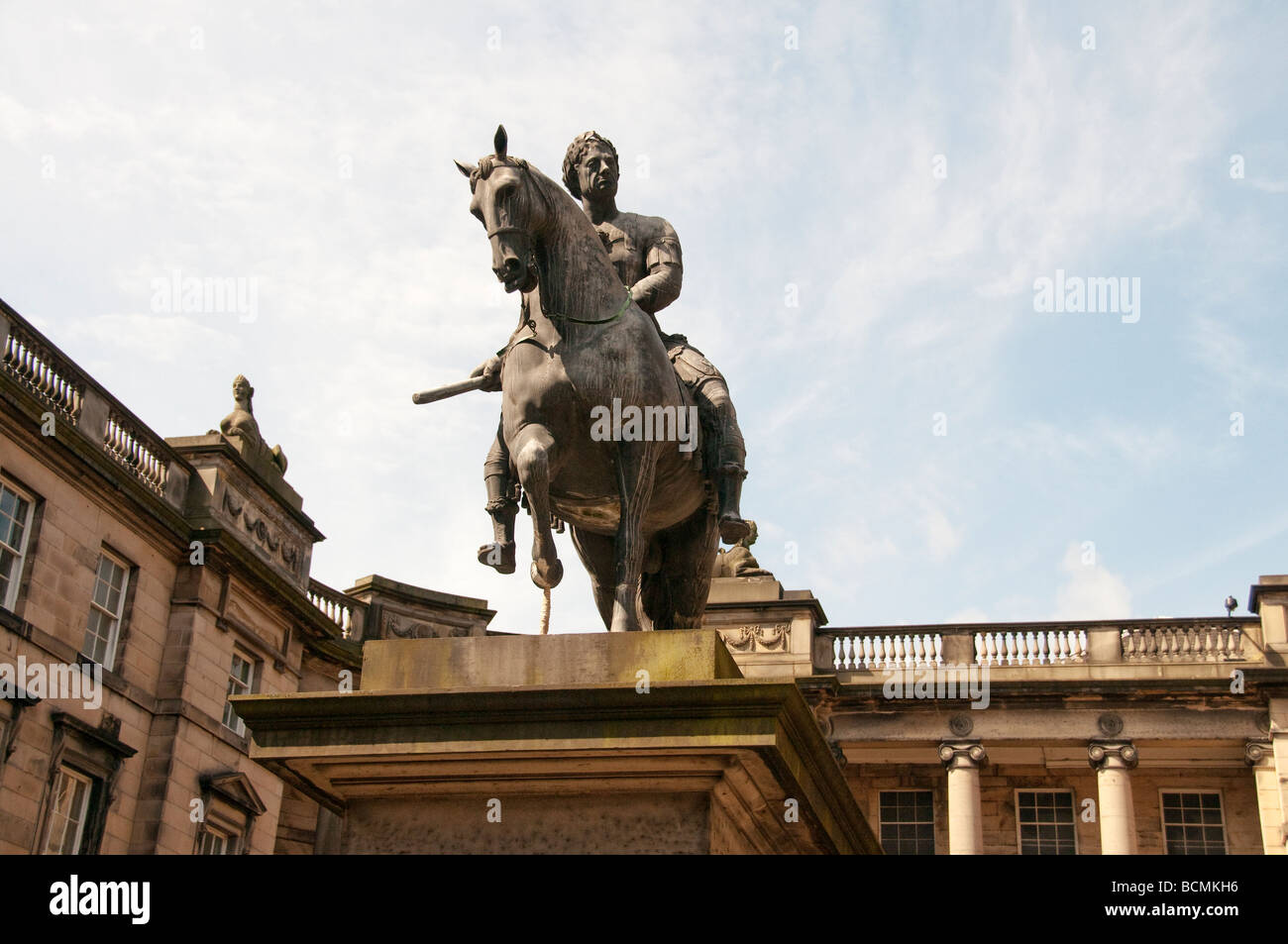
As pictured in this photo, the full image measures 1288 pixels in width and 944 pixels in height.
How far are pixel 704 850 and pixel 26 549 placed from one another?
16.9m

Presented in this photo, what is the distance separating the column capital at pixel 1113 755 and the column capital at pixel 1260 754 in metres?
2.10

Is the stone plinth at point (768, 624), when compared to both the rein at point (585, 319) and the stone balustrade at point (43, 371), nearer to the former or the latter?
the stone balustrade at point (43, 371)

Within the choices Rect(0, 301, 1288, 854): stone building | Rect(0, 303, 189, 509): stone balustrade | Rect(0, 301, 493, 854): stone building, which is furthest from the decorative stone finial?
Rect(0, 303, 189, 509): stone balustrade

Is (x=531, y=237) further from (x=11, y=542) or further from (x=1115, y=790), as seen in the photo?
(x=1115, y=790)

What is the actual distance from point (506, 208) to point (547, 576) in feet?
6.06

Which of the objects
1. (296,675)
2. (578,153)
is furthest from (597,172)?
(296,675)

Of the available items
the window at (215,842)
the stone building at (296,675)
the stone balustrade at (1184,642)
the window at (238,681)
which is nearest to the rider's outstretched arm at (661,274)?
the stone building at (296,675)

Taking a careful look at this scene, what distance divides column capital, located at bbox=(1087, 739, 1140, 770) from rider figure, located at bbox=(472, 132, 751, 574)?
76.3 feet

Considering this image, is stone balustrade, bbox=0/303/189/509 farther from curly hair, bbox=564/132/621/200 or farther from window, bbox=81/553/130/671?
curly hair, bbox=564/132/621/200

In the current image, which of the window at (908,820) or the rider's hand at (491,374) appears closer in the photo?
the rider's hand at (491,374)

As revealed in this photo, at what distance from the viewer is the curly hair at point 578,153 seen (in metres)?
8.70
